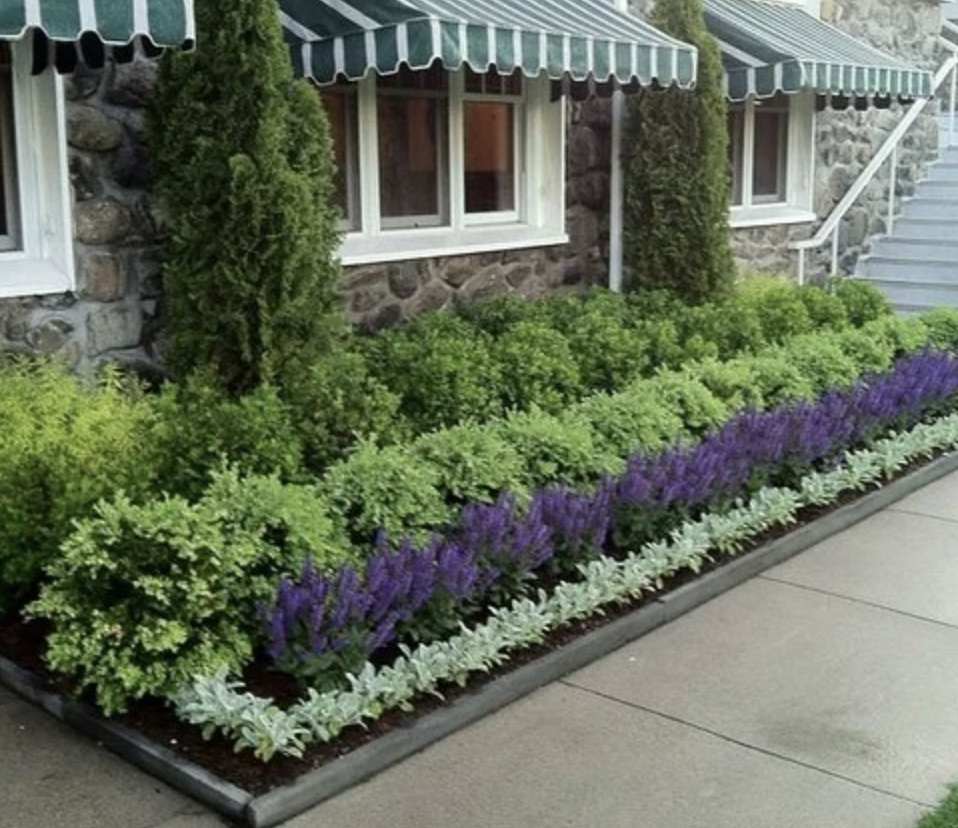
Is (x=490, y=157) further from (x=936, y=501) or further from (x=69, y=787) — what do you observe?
(x=69, y=787)

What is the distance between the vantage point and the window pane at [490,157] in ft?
25.0

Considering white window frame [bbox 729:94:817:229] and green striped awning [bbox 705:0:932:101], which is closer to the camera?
green striped awning [bbox 705:0:932:101]

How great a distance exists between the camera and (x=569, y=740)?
3.68 metres

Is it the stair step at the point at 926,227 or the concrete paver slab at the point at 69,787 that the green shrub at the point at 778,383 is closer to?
the concrete paver slab at the point at 69,787

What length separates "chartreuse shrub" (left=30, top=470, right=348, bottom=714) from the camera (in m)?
3.53

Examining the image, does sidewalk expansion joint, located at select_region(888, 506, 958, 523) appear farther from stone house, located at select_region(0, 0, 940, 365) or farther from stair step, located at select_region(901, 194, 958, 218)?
stair step, located at select_region(901, 194, 958, 218)

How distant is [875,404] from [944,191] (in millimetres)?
6715

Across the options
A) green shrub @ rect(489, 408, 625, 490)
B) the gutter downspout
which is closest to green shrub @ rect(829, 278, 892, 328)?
the gutter downspout

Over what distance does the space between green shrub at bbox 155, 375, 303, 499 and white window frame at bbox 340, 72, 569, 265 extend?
2.01m

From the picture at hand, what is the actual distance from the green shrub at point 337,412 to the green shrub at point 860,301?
463cm

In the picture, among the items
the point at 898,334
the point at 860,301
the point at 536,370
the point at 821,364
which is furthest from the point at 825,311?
the point at 536,370

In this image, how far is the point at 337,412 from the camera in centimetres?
499

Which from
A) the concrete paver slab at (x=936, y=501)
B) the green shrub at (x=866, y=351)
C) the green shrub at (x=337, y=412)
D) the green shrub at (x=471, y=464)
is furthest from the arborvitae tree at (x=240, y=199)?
the green shrub at (x=866, y=351)

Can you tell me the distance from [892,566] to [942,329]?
3725mm
